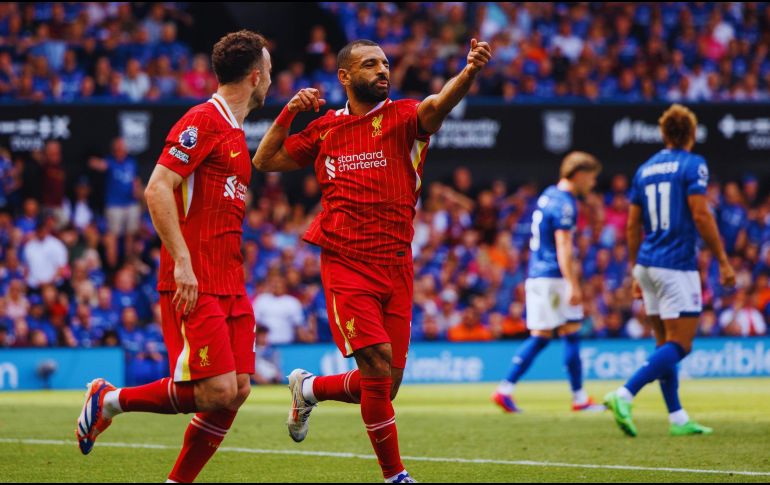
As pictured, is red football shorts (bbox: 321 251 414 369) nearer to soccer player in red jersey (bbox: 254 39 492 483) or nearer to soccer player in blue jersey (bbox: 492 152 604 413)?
soccer player in red jersey (bbox: 254 39 492 483)

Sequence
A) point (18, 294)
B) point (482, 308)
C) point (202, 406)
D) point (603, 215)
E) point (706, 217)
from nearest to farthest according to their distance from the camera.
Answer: point (202, 406), point (706, 217), point (18, 294), point (482, 308), point (603, 215)

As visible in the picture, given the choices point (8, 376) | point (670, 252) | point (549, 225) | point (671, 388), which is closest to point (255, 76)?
point (670, 252)

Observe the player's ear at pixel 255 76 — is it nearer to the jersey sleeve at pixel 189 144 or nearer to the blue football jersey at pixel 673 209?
the jersey sleeve at pixel 189 144

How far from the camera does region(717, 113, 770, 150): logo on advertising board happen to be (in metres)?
23.5

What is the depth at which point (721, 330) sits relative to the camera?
20297mm

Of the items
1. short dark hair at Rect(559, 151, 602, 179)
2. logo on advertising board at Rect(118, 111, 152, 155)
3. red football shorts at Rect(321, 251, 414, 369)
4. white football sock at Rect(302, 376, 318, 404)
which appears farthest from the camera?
logo on advertising board at Rect(118, 111, 152, 155)

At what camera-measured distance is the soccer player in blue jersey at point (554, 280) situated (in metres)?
12.3

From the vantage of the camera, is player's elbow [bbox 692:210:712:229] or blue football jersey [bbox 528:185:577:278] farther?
blue football jersey [bbox 528:185:577:278]

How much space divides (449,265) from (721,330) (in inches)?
175

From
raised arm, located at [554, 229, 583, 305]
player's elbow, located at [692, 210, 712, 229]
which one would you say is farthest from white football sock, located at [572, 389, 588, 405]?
player's elbow, located at [692, 210, 712, 229]

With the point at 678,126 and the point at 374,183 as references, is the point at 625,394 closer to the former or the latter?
the point at 678,126

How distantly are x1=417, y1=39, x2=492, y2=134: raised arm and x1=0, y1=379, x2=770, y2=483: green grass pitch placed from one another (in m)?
2.22

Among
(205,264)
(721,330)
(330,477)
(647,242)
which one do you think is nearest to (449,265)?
(721,330)

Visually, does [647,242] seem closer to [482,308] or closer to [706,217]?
[706,217]
